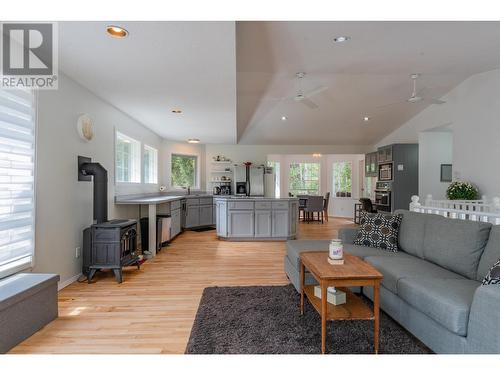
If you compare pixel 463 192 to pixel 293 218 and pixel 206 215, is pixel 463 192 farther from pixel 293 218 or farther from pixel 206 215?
pixel 206 215

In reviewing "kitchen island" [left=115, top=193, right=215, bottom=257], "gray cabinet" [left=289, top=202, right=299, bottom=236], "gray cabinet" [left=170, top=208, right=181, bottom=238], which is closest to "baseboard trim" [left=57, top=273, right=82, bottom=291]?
"kitchen island" [left=115, top=193, right=215, bottom=257]

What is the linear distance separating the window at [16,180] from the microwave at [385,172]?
22.2ft

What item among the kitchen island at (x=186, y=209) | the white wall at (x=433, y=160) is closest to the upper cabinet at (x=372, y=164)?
the white wall at (x=433, y=160)

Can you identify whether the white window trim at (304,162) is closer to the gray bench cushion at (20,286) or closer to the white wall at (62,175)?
the white wall at (62,175)

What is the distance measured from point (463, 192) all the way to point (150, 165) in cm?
627

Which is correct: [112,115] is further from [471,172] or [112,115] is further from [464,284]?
[471,172]

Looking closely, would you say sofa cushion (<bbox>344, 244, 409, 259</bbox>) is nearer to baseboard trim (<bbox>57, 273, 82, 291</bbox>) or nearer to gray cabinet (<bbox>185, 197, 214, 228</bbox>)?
baseboard trim (<bbox>57, 273, 82, 291</bbox>)

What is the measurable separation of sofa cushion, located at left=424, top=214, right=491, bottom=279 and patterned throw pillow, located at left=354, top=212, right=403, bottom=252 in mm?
387

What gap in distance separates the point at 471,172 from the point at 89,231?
20.0 feet

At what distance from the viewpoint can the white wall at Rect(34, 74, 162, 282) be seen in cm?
275

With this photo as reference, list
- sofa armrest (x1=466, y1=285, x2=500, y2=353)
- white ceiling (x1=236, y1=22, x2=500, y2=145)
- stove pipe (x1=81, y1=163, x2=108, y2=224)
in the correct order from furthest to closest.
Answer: stove pipe (x1=81, y1=163, x2=108, y2=224), white ceiling (x1=236, y1=22, x2=500, y2=145), sofa armrest (x1=466, y1=285, x2=500, y2=353)

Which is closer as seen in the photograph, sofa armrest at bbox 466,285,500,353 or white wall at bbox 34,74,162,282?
sofa armrest at bbox 466,285,500,353

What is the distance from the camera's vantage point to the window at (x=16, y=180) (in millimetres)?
2285

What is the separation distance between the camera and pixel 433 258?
99.9 inches
